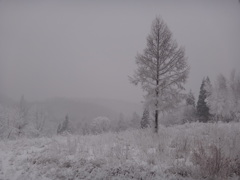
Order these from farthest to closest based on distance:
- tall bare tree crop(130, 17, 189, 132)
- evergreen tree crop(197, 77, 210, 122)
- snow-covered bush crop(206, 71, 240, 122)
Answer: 1. evergreen tree crop(197, 77, 210, 122)
2. snow-covered bush crop(206, 71, 240, 122)
3. tall bare tree crop(130, 17, 189, 132)

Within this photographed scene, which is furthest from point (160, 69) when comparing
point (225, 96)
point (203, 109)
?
point (203, 109)

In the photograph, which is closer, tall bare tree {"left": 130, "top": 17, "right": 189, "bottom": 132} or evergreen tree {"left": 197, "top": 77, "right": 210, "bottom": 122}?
tall bare tree {"left": 130, "top": 17, "right": 189, "bottom": 132}

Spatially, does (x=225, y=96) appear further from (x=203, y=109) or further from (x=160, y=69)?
(x=160, y=69)

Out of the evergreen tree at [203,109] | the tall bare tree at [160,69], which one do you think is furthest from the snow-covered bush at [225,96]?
the tall bare tree at [160,69]

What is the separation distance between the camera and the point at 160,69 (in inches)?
492

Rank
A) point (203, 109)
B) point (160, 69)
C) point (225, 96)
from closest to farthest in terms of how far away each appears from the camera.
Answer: point (160, 69) → point (225, 96) → point (203, 109)

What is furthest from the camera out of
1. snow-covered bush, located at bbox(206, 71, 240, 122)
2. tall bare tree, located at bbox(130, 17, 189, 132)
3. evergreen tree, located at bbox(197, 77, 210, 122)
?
evergreen tree, located at bbox(197, 77, 210, 122)

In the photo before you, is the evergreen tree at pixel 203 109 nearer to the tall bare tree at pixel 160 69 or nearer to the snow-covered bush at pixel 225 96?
the snow-covered bush at pixel 225 96

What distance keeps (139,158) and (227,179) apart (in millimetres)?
2159

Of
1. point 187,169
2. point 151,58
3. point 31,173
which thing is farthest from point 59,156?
point 151,58

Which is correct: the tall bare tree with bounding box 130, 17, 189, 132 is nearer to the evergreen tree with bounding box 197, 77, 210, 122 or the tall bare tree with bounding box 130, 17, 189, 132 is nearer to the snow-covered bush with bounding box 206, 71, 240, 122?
the snow-covered bush with bounding box 206, 71, 240, 122

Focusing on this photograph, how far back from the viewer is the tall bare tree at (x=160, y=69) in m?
12.1

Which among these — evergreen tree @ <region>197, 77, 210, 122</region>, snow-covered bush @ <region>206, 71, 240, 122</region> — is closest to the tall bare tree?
snow-covered bush @ <region>206, 71, 240, 122</region>

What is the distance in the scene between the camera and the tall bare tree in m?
12.1
